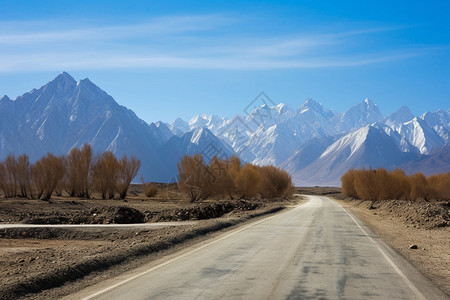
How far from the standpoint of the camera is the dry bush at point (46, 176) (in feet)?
190

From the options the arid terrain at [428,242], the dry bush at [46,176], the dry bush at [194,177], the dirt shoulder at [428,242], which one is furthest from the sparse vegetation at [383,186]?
the dry bush at [46,176]

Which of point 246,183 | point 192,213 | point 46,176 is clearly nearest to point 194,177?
point 246,183

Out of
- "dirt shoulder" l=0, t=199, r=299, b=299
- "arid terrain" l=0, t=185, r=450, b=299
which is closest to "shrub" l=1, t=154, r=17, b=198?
"arid terrain" l=0, t=185, r=450, b=299

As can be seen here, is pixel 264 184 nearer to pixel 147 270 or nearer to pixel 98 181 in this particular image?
pixel 98 181

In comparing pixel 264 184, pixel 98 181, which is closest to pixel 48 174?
pixel 98 181

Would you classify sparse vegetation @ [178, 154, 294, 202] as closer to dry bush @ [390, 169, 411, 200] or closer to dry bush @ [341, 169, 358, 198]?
dry bush @ [390, 169, 411, 200]

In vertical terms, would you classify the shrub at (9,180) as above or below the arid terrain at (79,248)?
above

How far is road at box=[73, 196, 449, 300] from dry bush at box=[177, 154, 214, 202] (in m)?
45.2

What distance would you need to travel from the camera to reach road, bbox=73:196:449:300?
318 inches

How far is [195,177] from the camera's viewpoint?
2376 inches

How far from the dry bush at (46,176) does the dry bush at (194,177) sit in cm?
1539

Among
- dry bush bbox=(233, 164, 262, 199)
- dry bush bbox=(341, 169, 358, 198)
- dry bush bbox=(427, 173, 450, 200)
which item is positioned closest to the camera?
dry bush bbox=(233, 164, 262, 199)

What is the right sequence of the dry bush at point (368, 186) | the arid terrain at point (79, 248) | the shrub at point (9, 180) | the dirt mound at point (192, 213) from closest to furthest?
1. the arid terrain at point (79, 248)
2. the dirt mound at point (192, 213)
3. the shrub at point (9, 180)
4. the dry bush at point (368, 186)

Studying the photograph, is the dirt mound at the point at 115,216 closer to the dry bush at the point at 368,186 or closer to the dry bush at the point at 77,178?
the dry bush at the point at 77,178
